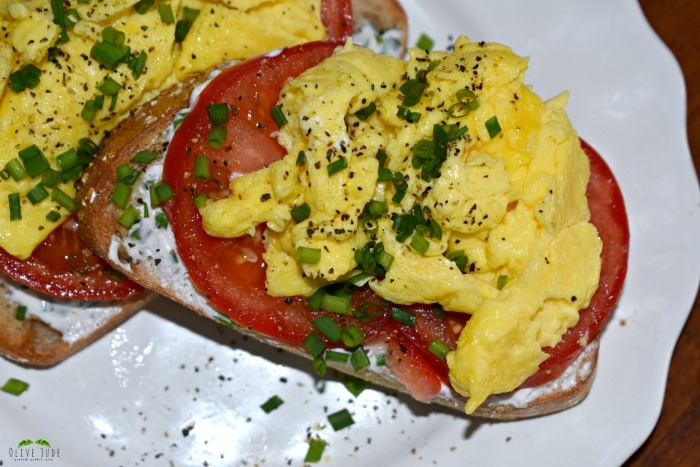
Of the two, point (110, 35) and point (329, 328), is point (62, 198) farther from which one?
point (329, 328)

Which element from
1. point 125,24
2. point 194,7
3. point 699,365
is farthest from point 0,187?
point 699,365

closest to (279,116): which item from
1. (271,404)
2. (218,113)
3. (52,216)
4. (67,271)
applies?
(218,113)

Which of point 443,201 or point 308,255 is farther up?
point 443,201

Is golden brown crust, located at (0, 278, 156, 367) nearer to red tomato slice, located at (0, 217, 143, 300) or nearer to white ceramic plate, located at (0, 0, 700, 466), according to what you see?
white ceramic plate, located at (0, 0, 700, 466)

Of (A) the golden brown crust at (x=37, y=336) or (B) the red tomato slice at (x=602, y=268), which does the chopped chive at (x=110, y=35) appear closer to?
(A) the golden brown crust at (x=37, y=336)

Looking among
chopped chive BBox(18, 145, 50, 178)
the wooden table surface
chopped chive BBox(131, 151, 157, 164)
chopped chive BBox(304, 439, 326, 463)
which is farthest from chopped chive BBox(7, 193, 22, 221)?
the wooden table surface
